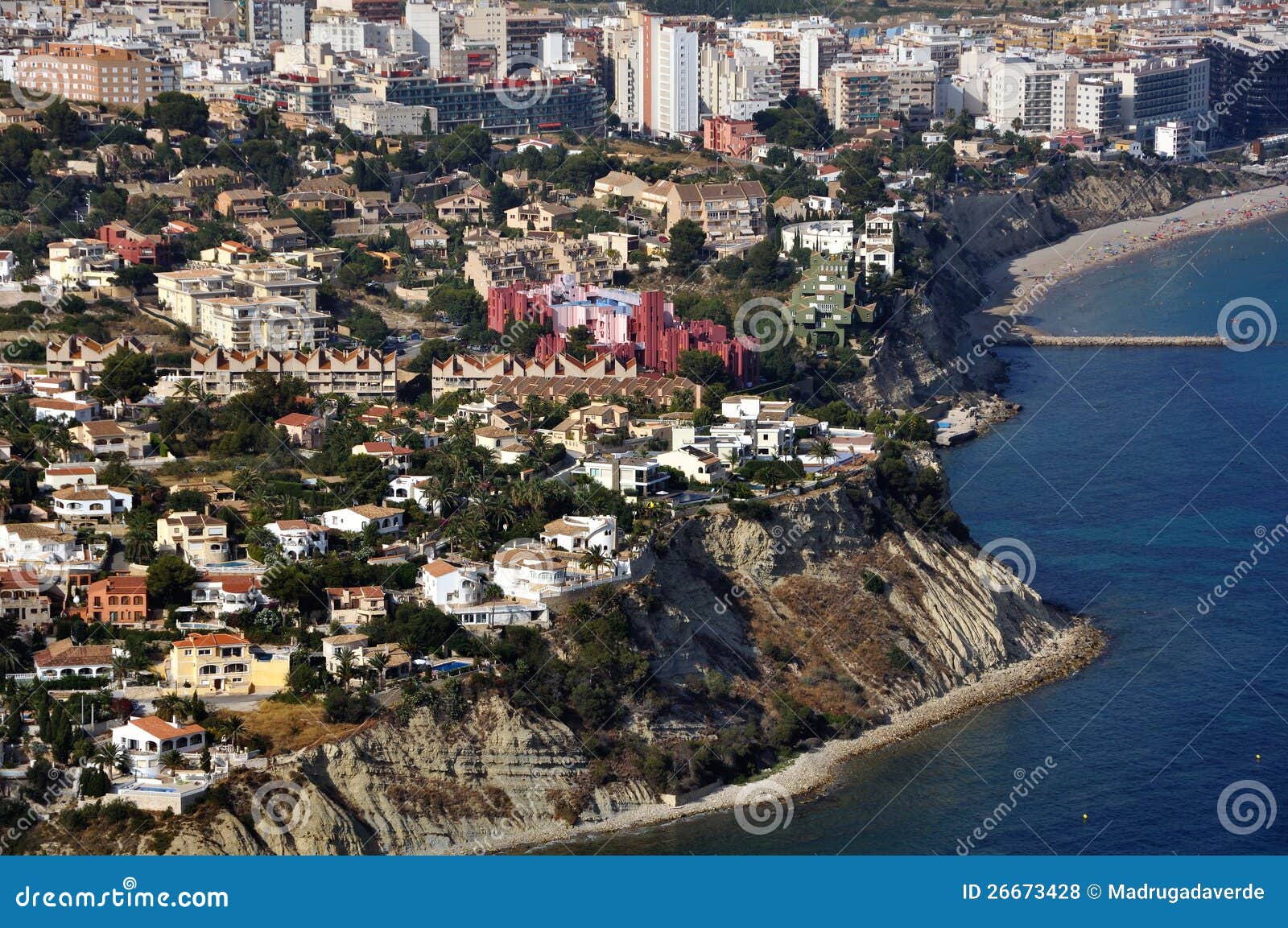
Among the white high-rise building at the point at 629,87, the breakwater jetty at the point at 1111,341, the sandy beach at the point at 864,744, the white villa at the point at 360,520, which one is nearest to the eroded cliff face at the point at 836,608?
the sandy beach at the point at 864,744

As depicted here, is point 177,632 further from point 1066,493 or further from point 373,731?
point 1066,493

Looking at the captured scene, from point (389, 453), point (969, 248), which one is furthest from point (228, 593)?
point (969, 248)

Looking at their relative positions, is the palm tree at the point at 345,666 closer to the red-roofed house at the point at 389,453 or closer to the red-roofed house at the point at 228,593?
the red-roofed house at the point at 228,593

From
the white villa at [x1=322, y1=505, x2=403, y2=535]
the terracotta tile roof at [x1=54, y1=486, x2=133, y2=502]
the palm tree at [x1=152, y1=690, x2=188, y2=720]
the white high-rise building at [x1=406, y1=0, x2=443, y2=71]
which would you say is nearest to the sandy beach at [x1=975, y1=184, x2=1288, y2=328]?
the white high-rise building at [x1=406, y1=0, x2=443, y2=71]

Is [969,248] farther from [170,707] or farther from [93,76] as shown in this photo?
[170,707]

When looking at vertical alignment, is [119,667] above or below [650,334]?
below

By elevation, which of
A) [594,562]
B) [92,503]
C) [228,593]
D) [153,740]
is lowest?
[153,740]

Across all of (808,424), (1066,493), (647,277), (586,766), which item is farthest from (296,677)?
(647,277)
